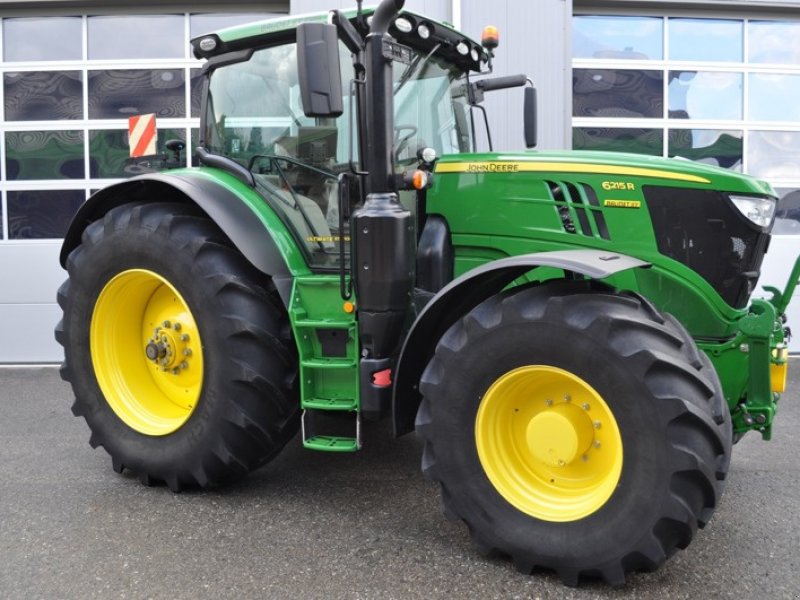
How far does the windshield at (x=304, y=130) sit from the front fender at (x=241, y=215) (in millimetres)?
84

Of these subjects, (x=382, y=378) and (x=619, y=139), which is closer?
(x=382, y=378)

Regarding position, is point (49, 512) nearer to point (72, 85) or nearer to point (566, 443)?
point (566, 443)

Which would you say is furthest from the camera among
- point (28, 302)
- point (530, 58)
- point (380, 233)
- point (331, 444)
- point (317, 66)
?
point (28, 302)

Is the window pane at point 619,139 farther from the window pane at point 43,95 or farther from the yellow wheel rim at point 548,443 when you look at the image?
the yellow wheel rim at point 548,443

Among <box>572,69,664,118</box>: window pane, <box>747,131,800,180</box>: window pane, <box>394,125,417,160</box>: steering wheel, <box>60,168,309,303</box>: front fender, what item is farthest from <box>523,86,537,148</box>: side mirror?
<box>747,131,800,180</box>: window pane

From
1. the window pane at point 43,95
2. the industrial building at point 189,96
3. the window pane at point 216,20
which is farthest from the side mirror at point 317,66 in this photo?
the window pane at point 43,95

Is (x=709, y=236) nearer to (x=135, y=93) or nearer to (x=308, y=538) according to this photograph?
(x=308, y=538)

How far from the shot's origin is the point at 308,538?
2.88 m

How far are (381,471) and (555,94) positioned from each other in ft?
15.4

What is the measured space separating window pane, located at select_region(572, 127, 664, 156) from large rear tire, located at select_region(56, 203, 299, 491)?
5035 mm

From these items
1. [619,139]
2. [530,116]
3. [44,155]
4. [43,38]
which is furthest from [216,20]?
[530,116]

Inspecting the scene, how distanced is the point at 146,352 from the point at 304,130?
4.39ft

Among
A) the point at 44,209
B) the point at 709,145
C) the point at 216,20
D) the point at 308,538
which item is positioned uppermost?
the point at 216,20

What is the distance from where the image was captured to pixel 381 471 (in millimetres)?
3680
